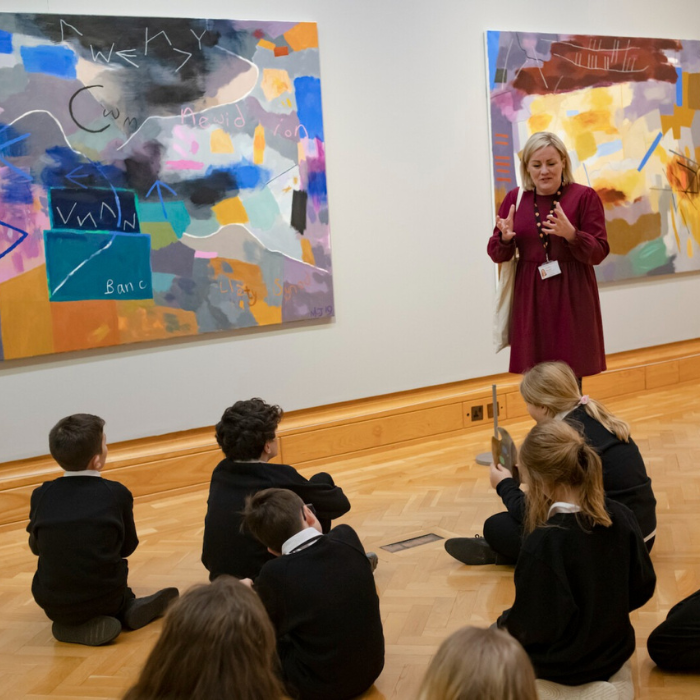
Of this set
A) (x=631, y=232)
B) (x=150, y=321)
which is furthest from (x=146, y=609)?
(x=631, y=232)

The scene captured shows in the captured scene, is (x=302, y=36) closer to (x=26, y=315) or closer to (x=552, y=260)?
(x=552, y=260)

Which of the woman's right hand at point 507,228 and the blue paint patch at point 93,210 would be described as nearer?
the woman's right hand at point 507,228

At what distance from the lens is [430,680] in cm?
144

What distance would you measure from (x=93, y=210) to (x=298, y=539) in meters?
2.93

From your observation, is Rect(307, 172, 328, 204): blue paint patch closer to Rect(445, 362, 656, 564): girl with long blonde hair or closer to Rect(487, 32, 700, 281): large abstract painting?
Rect(487, 32, 700, 281): large abstract painting

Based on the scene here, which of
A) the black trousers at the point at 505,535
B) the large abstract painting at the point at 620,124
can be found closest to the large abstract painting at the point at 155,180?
the large abstract painting at the point at 620,124

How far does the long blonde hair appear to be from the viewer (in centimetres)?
161

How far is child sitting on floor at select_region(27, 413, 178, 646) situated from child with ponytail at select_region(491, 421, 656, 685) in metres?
1.54

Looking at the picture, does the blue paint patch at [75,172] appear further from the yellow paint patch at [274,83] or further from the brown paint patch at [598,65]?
the brown paint patch at [598,65]

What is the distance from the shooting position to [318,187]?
5668mm

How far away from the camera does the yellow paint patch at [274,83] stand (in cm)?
542

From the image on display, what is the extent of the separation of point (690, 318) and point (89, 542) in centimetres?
600

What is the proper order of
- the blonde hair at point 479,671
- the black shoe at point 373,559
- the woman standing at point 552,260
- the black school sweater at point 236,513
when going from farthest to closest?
1. the woman standing at point 552,260
2. the black shoe at point 373,559
3. the black school sweater at point 236,513
4. the blonde hair at point 479,671

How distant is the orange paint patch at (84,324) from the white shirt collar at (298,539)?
107 inches
